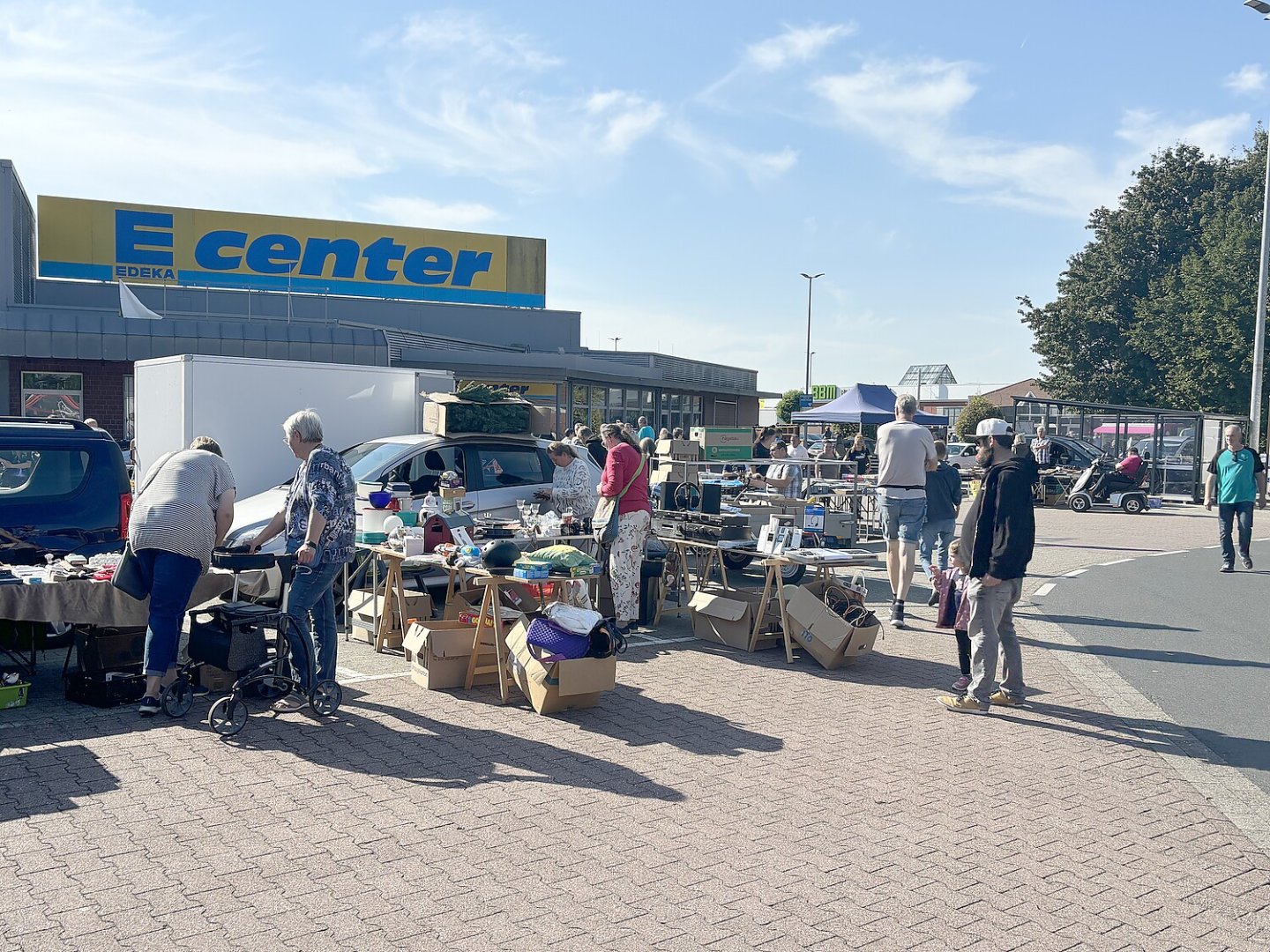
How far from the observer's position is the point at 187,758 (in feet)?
19.3

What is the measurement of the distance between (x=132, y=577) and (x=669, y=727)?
3.45 meters

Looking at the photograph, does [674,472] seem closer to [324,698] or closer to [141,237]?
[324,698]

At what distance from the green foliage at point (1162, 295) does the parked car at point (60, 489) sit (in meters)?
39.2

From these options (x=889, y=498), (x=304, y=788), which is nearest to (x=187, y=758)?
(x=304, y=788)

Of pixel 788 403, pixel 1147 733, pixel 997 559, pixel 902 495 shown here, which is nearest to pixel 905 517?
pixel 902 495

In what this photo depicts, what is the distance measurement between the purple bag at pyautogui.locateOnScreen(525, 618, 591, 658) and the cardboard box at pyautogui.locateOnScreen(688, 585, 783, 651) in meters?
2.38

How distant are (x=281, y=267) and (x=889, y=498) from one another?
30.9 m

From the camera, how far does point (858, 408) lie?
85.7ft

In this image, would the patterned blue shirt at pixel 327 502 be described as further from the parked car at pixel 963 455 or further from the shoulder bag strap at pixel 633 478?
the parked car at pixel 963 455

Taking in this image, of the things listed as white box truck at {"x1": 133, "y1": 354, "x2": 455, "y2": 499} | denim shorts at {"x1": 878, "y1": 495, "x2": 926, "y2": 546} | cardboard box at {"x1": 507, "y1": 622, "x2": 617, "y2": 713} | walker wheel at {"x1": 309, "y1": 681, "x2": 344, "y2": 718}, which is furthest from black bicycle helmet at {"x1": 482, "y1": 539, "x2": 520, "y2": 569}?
white box truck at {"x1": 133, "y1": 354, "x2": 455, "y2": 499}

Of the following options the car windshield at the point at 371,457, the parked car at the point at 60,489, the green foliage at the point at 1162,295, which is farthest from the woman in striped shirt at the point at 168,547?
the green foliage at the point at 1162,295

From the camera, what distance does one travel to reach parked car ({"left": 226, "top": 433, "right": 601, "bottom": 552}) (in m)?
10.9

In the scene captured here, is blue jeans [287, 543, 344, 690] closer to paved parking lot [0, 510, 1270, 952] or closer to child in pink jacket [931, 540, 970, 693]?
paved parking lot [0, 510, 1270, 952]

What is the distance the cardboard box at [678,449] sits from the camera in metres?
14.5
